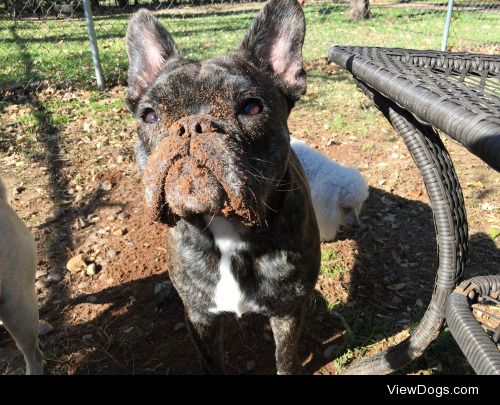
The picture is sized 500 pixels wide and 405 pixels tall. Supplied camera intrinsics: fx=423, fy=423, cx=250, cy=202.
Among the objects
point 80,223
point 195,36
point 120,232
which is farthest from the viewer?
point 195,36

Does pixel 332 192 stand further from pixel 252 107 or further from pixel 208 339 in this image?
pixel 252 107

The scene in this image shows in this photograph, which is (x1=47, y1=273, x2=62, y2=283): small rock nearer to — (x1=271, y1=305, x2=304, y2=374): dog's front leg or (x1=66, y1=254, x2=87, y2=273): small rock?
(x1=66, y1=254, x2=87, y2=273): small rock

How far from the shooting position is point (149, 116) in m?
1.89

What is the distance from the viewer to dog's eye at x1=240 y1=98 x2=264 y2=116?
1804 mm

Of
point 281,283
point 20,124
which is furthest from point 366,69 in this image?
point 20,124

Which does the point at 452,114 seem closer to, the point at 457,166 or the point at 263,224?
the point at 263,224

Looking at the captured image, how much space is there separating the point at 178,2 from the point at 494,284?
10745 mm

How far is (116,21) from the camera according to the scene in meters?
9.49

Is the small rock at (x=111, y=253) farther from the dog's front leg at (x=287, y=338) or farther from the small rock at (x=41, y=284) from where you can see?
the dog's front leg at (x=287, y=338)

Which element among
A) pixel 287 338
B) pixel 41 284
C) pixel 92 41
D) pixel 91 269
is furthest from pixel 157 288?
pixel 92 41

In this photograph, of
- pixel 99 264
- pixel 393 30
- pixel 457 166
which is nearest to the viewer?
pixel 99 264

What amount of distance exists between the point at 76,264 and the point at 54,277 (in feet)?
0.62

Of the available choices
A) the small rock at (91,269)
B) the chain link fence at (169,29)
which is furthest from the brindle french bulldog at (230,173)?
the chain link fence at (169,29)

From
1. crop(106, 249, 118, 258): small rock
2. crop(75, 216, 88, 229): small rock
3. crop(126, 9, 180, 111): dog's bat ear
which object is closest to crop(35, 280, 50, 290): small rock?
crop(106, 249, 118, 258): small rock
